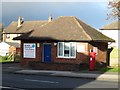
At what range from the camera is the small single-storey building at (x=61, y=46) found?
33.1 meters

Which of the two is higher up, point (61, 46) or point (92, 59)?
point (61, 46)

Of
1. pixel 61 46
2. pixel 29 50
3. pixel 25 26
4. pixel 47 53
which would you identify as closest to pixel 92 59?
pixel 61 46

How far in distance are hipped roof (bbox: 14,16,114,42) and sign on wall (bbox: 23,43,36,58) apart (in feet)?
2.57

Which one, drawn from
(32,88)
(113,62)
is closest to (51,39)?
(113,62)

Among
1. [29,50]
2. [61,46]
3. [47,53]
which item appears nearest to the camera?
[61,46]

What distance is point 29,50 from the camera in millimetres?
35906

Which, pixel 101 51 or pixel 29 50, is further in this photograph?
pixel 101 51

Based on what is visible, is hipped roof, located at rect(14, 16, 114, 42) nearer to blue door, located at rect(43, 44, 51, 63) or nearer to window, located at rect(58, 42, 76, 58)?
window, located at rect(58, 42, 76, 58)

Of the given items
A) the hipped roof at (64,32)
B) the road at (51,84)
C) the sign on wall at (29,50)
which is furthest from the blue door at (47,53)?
the road at (51,84)

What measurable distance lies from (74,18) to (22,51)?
6.56 meters

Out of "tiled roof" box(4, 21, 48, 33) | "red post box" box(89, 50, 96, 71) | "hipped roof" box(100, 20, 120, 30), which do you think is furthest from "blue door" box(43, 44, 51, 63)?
"tiled roof" box(4, 21, 48, 33)

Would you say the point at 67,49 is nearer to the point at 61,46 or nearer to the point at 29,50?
the point at 61,46

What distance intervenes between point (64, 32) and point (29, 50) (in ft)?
13.4

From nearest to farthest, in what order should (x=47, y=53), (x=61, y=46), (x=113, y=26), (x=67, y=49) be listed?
(x=67, y=49)
(x=61, y=46)
(x=47, y=53)
(x=113, y=26)
